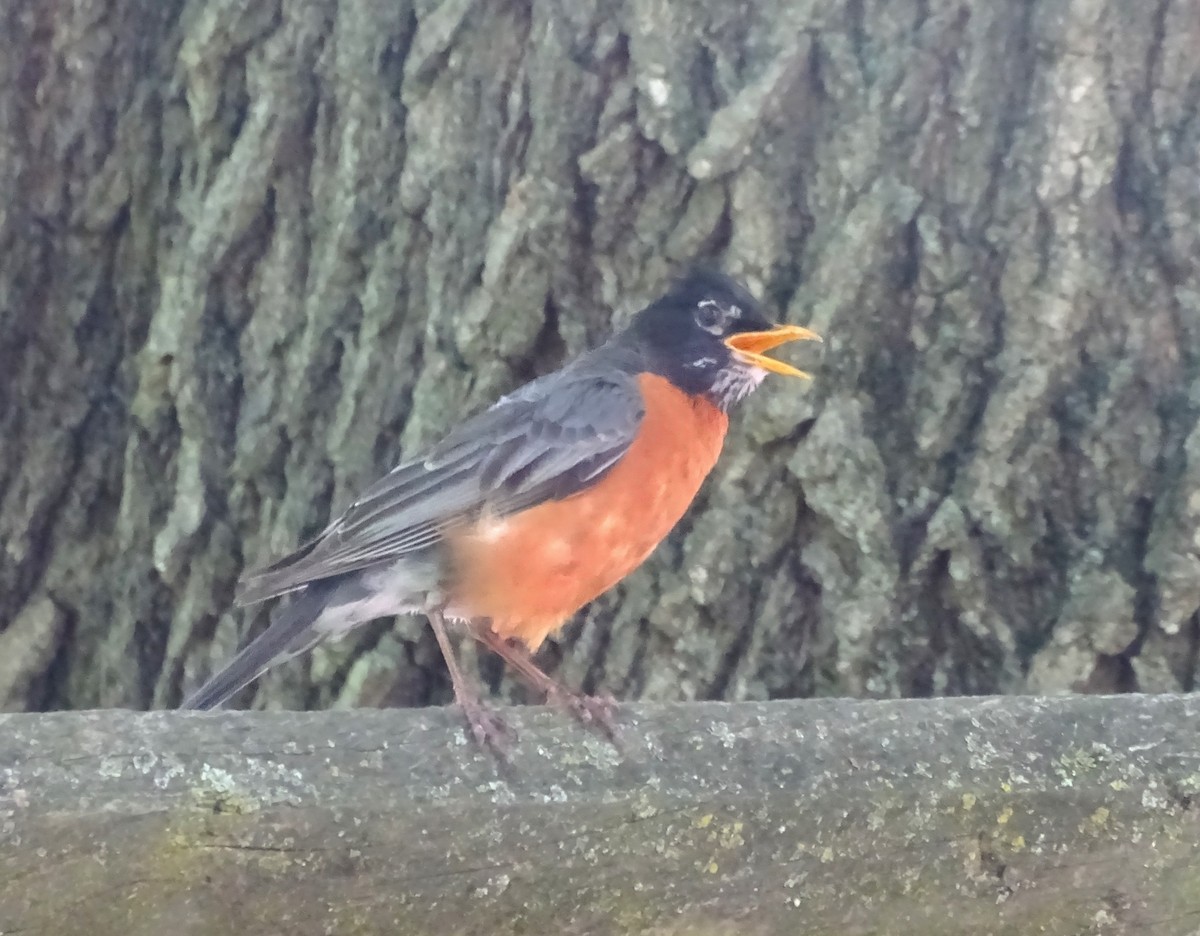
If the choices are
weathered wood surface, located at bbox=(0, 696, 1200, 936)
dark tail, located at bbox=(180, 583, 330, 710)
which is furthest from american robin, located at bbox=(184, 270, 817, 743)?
weathered wood surface, located at bbox=(0, 696, 1200, 936)

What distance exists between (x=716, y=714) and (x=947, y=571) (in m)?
0.95

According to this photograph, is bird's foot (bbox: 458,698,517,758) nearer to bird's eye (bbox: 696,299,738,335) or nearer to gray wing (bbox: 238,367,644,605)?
gray wing (bbox: 238,367,644,605)

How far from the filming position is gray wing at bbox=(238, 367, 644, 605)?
7.24ft

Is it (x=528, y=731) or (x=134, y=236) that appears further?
(x=134, y=236)

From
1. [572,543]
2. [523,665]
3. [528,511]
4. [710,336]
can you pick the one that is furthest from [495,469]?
[710,336]

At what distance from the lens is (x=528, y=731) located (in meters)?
1.19

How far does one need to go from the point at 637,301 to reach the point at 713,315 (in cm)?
14

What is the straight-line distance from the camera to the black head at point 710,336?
2.24 m

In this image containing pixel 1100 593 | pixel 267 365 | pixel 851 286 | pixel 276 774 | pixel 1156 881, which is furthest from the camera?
pixel 267 365

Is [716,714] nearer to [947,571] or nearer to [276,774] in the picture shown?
[276,774]

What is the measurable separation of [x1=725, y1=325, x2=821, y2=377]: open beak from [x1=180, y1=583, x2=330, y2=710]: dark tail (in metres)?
0.85

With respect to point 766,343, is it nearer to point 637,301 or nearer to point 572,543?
point 637,301

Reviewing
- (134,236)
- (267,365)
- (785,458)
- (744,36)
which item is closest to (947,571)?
(785,458)

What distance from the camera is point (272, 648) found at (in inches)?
85.1
